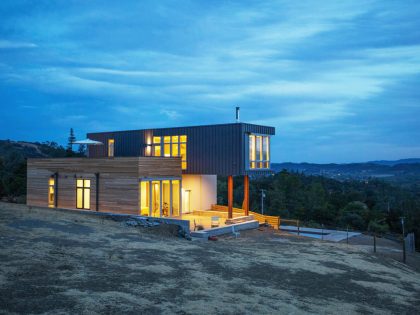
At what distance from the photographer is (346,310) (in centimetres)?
767

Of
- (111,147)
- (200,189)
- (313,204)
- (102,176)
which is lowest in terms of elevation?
(313,204)

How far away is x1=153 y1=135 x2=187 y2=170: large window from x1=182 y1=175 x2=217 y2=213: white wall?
1294 mm

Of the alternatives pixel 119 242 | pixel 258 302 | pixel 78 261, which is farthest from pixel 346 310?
pixel 119 242

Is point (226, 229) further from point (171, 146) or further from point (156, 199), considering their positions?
point (171, 146)

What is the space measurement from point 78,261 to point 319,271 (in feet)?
22.3

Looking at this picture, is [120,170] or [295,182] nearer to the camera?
[120,170]

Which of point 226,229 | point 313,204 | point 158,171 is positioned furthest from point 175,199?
point 313,204

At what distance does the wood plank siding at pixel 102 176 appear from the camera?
1988 centimetres

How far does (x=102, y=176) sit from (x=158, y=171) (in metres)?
3.19

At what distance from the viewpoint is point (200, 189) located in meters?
26.2

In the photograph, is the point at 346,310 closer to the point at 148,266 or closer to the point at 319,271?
the point at 319,271

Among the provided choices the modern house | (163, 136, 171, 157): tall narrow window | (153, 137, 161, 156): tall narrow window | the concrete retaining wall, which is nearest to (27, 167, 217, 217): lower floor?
the modern house

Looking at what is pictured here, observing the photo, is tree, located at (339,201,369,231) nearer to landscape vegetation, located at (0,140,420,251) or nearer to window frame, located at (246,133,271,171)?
landscape vegetation, located at (0,140,420,251)

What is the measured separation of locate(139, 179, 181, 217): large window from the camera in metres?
20.2
